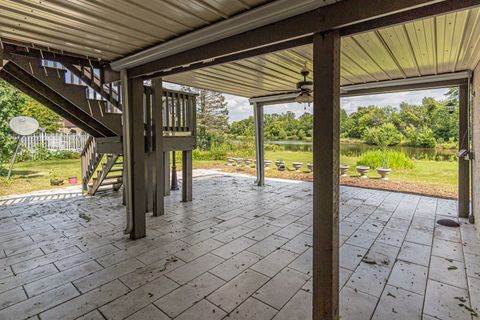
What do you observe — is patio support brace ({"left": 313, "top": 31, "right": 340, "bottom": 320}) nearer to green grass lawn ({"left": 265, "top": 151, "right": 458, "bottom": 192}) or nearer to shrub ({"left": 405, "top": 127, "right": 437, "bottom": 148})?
→ green grass lawn ({"left": 265, "top": 151, "right": 458, "bottom": 192})

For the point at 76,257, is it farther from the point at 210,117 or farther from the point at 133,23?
the point at 210,117

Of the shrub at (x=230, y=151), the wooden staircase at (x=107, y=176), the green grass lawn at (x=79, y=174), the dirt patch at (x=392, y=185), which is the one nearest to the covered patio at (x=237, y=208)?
the wooden staircase at (x=107, y=176)

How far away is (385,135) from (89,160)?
964 cm

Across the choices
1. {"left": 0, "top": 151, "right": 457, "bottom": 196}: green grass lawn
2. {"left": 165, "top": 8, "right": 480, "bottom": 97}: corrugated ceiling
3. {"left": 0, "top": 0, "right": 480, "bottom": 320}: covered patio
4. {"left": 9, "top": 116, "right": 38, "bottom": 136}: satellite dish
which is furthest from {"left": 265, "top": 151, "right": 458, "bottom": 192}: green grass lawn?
{"left": 9, "top": 116, "right": 38, "bottom": 136}: satellite dish

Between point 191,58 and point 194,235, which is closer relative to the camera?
point 191,58

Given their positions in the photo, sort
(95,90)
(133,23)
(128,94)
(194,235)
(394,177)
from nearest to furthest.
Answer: (133,23), (128,94), (194,235), (95,90), (394,177)

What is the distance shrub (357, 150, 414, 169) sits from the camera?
8086mm

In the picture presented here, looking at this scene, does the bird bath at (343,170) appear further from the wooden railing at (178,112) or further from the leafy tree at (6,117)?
the leafy tree at (6,117)

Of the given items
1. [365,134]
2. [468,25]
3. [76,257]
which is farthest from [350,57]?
[365,134]

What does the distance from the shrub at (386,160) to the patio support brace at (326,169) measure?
25.0 ft

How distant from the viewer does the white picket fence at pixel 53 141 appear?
1002 cm

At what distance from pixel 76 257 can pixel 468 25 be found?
189 inches

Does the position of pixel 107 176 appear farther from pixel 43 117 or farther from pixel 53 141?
pixel 43 117

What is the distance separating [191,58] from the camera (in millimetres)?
2588
